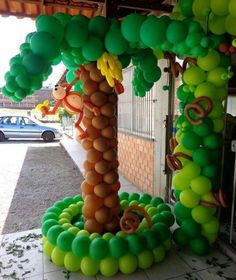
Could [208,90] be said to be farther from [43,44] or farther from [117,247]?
[117,247]

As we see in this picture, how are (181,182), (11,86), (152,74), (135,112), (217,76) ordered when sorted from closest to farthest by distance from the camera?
(11,86)
(217,76)
(181,182)
(152,74)
(135,112)

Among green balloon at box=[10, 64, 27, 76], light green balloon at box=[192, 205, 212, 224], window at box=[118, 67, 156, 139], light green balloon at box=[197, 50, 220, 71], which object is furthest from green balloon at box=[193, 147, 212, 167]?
window at box=[118, 67, 156, 139]

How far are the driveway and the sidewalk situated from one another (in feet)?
1.94

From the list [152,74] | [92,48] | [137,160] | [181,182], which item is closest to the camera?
[92,48]

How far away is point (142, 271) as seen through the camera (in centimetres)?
227

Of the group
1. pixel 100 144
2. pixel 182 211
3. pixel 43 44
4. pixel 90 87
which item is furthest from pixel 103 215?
pixel 43 44

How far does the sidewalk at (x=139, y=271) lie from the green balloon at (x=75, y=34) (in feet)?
6.29

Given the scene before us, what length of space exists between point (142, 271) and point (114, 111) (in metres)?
1.46

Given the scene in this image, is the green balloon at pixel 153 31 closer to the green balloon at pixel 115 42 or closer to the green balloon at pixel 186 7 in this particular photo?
the green balloon at pixel 115 42

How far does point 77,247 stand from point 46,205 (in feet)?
6.19

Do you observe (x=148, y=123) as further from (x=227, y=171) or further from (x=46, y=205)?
(x=46, y=205)

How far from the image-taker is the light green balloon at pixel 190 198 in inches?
91.4

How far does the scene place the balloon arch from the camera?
1806 millimetres

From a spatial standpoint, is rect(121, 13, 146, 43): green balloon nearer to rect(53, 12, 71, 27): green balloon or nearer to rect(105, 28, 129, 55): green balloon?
rect(105, 28, 129, 55): green balloon
